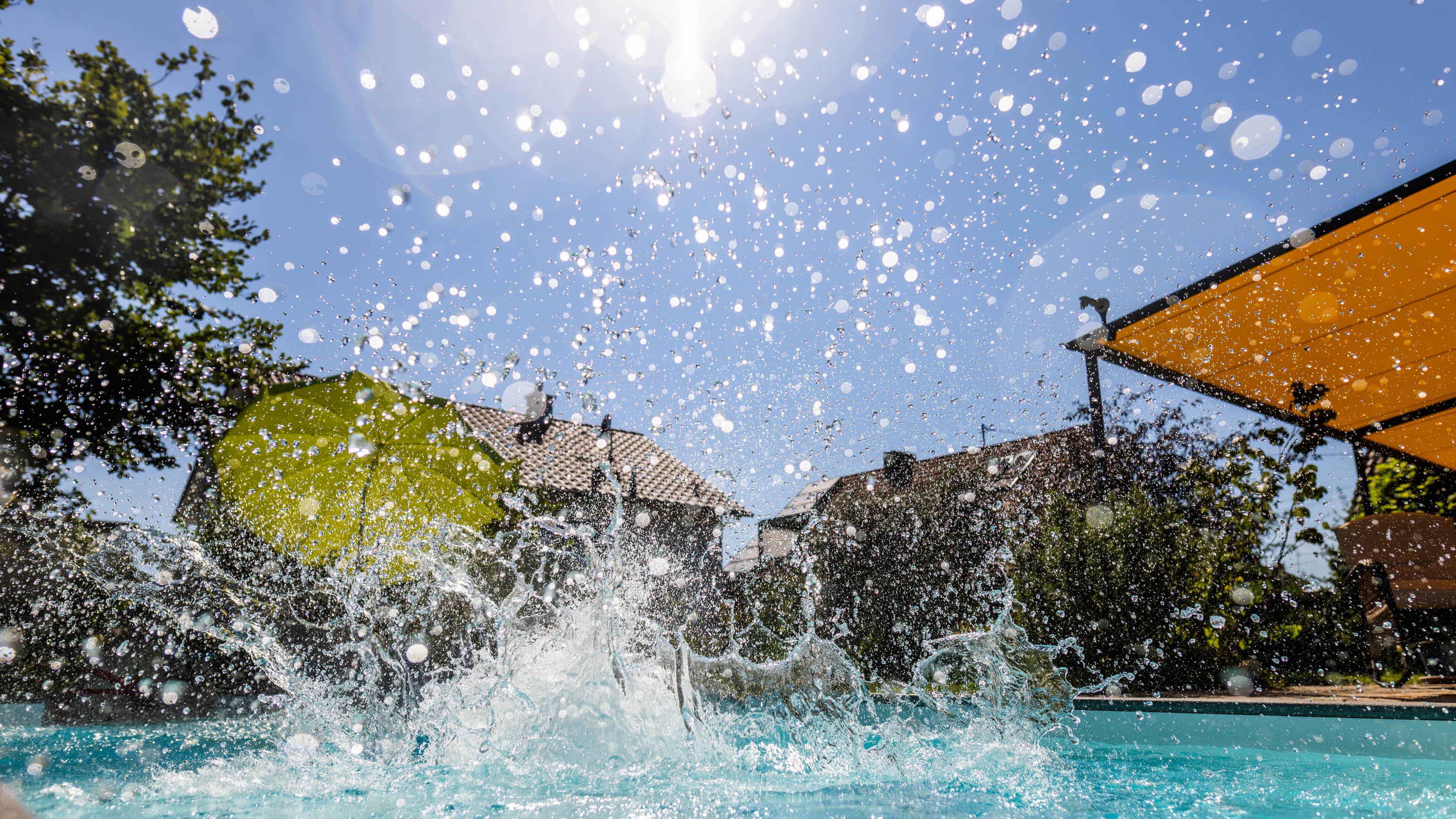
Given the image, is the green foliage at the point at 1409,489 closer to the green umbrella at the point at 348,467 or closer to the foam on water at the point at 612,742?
the foam on water at the point at 612,742

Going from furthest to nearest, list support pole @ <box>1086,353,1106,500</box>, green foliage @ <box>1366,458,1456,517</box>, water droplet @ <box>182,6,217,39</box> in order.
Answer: green foliage @ <box>1366,458,1456,517</box> < support pole @ <box>1086,353,1106,500</box> < water droplet @ <box>182,6,217,39</box>

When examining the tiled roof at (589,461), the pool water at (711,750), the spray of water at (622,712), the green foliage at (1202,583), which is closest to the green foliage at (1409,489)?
the green foliage at (1202,583)

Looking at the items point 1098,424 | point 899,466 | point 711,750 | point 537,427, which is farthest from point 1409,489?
point 537,427

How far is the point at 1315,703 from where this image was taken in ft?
15.0

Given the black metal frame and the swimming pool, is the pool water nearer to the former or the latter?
the swimming pool

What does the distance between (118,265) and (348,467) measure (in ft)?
25.9

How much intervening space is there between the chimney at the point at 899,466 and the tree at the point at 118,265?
14762mm

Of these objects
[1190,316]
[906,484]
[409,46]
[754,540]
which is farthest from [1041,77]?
[754,540]

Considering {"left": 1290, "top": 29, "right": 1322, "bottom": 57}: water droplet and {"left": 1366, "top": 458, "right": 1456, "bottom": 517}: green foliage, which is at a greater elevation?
{"left": 1290, "top": 29, "right": 1322, "bottom": 57}: water droplet

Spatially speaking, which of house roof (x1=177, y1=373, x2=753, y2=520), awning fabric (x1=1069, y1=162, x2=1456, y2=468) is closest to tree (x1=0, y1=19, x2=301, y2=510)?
house roof (x1=177, y1=373, x2=753, y2=520)

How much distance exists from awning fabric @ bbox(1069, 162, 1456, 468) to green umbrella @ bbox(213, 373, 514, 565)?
6.23m

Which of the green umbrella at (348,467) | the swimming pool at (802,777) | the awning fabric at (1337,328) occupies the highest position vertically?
the awning fabric at (1337,328)

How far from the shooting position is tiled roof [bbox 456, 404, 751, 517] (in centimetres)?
1659

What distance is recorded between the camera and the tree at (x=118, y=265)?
8.79m
